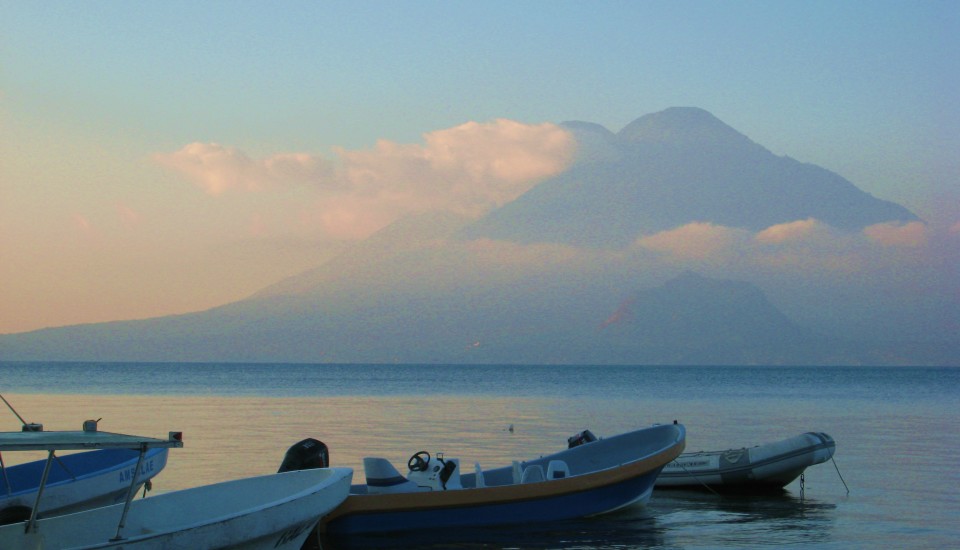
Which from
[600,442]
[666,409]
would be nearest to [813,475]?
[600,442]

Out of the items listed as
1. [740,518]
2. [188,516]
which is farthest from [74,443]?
[740,518]

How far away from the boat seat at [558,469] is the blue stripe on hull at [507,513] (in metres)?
0.69

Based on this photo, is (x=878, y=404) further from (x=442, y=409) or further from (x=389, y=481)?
(x=389, y=481)

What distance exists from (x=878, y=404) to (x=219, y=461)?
46152mm

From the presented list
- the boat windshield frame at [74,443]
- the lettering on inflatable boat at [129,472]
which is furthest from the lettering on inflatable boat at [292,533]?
the lettering on inflatable boat at [129,472]

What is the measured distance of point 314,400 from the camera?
59406mm

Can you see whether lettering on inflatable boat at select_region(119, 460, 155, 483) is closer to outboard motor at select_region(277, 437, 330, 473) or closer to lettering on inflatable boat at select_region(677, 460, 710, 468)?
outboard motor at select_region(277, 437, 330, 473)

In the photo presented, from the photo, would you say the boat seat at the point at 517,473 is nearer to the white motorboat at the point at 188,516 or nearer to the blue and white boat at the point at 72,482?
the white motorboat at the point at 188,516

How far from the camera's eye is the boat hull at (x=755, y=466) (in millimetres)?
21062

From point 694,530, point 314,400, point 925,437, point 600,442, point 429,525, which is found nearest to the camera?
point 429,525

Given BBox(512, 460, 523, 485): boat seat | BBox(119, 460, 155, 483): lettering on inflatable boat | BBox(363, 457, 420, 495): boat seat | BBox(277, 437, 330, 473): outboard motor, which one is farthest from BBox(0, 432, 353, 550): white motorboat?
BBox(512, 460, 523, 485): boat seat

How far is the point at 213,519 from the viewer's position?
11141 millimetres

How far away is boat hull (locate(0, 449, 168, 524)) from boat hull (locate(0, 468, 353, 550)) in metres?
2.39

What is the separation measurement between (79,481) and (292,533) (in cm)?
536
